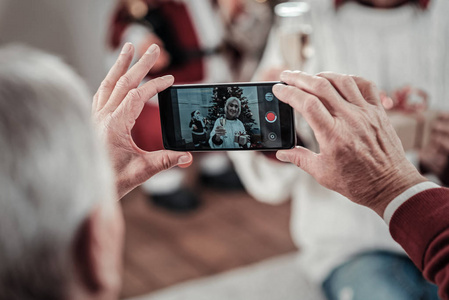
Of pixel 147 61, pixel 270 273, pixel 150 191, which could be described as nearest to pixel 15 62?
pixel 147 61

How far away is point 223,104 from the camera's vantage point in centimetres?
62

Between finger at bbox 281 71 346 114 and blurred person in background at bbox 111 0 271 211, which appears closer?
finger at bbox 281 71 346 114

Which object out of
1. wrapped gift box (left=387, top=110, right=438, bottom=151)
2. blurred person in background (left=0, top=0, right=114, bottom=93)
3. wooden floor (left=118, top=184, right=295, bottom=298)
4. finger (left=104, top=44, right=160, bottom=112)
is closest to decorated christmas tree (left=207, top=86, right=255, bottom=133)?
finger (left=104, top=44, right=160, bottom=112)

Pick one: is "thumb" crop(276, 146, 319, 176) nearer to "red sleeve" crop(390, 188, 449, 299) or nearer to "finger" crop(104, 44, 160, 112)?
"red sleeve" crop(390, 188, 449, 299)

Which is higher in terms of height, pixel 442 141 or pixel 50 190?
pixel 50 190

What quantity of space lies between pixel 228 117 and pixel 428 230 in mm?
301

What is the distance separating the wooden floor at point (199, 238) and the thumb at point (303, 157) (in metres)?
1.24

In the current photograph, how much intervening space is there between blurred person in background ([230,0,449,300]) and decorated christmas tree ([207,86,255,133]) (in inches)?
16.1

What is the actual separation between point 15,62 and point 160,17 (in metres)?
1.76

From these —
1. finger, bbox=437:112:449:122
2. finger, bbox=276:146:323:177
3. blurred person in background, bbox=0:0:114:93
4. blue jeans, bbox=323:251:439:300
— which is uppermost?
blurred person in background, bbox=0:0:114:93

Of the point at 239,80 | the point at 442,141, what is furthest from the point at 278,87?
the point at 239,80

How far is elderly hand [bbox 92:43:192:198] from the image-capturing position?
600 mm

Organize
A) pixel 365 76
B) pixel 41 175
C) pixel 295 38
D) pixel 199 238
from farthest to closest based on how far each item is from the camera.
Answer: pixel 199 238, pixel 365 76, pixel 295 38, pixel 41 175

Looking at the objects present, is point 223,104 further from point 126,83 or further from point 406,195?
point 406,195
